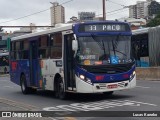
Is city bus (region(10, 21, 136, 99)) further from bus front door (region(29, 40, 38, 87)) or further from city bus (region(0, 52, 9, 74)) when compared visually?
city bus (region(0, 52, 9, 74))

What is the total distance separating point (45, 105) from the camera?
1597 centimetres

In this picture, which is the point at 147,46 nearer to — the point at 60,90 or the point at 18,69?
the point at 18,69

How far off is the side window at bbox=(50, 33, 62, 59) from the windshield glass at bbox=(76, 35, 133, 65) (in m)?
1.60

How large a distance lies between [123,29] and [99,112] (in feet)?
15.7

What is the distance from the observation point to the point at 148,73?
29734 mm

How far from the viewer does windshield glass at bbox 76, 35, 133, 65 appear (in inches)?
625

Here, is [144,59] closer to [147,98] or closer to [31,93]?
[31,93]

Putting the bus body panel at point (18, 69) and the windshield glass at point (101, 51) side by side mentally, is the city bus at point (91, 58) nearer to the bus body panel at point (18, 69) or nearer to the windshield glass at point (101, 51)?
the windshield glass at point (101, 51)

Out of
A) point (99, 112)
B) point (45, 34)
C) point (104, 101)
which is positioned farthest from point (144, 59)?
point (99, 112)

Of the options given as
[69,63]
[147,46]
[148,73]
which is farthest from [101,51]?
[147,46]

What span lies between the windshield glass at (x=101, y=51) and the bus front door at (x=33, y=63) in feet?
15.4

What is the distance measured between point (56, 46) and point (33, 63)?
129 inches

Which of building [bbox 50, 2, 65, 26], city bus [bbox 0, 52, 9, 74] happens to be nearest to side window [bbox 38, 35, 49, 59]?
building [bbox 50, 2, 65, 26]

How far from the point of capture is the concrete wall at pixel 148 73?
1128 inches
